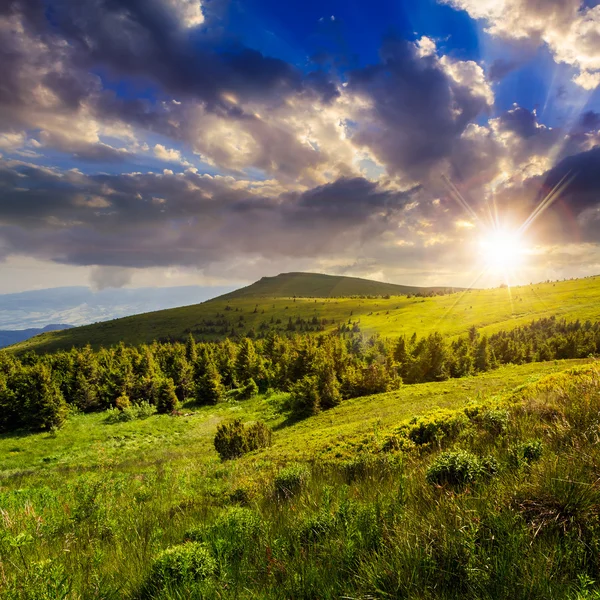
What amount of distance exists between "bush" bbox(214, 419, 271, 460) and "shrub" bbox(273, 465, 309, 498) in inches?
887

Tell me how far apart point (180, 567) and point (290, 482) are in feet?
10.9

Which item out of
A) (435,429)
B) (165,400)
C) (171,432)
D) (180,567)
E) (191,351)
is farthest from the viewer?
(191,351)

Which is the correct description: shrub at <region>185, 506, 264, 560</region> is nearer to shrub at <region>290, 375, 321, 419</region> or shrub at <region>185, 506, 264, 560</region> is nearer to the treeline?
shrub at <region>290, 375, 321, 419</region>

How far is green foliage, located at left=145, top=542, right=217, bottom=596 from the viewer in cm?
331

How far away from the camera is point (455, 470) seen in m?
4.57

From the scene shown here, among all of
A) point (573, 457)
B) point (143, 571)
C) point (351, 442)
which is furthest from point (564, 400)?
point (351, 442)

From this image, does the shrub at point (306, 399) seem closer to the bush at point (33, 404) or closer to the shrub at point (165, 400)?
the shrub at point (165, 400)

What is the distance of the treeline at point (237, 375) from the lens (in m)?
49.8

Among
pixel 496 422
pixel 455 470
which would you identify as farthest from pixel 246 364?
pixel 455 470

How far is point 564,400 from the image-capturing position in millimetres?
6801

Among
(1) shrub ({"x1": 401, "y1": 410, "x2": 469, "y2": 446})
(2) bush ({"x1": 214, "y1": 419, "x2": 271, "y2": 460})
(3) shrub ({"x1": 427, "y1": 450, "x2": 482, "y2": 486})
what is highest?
(3) shrub ({"x1": 427, "y1": 450, "x2": 482, "y2": 486})

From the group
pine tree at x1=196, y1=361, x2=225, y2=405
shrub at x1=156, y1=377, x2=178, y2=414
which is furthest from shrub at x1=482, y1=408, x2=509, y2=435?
pine tree at x1=196, y1=361, x2=225, y2=405

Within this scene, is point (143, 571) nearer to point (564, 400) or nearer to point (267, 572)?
point (267, 572)

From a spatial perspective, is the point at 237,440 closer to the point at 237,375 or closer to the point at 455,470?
the point at 455,470
